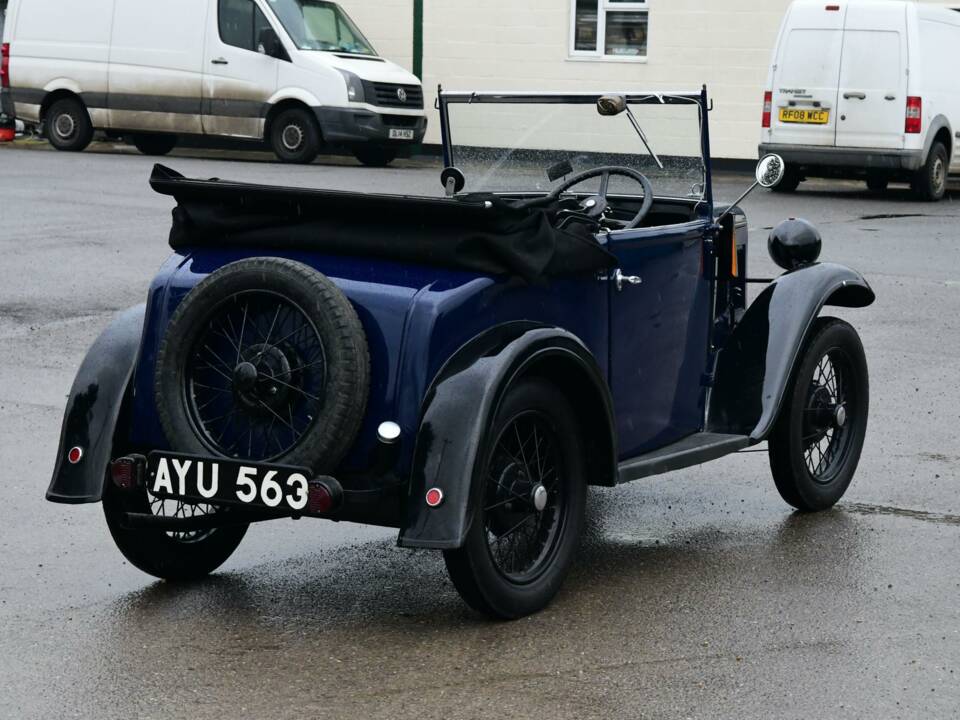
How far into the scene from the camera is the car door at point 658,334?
211 inches

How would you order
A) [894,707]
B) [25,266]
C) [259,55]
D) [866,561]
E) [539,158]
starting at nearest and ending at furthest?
[894,707] → [866,561] → [539,158] → [25,266] → [259,55]

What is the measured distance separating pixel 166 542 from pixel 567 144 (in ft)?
7.59

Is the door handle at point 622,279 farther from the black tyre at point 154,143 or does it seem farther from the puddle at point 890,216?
the black tyre at point 154,143

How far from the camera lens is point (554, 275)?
4984mm

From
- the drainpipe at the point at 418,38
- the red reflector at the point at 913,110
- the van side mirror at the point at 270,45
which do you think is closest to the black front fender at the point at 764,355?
the red reflector at the point at 913,110

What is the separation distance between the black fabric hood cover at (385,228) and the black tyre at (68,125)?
18677mm

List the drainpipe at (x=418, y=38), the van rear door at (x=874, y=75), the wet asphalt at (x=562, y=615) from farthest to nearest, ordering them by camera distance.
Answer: the drainpipe at (x=418, y=38) < the van rear door at (x=874, y=75) < the wet asphalt at (x=562, y=615)

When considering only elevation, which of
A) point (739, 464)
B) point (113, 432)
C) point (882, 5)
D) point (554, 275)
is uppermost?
point (882, 5)

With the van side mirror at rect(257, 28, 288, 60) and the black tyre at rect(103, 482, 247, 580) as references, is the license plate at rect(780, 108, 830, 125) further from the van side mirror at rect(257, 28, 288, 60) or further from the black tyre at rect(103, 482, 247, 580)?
the black tyre at rect(103, 482, 247, 580)

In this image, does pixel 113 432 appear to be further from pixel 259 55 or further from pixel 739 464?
pixel 259 55

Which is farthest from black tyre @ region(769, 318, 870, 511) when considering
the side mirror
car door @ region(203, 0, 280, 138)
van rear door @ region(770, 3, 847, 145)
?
car door @ region(203, 0, 280, 138)

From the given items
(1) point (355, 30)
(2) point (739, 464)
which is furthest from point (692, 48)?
(2) point (739, 464)

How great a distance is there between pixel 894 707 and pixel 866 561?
139 centimetres

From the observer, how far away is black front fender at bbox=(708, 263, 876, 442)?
5930mm
